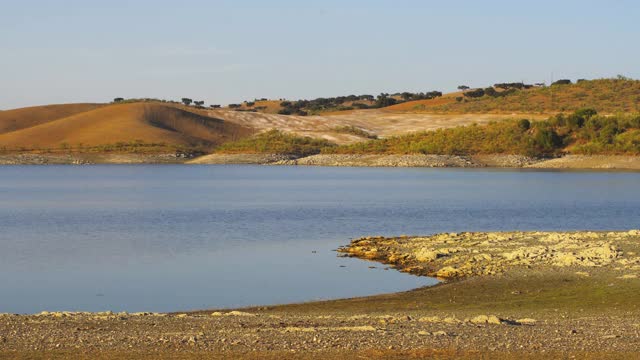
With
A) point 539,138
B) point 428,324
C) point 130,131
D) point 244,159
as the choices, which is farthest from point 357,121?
point 428,324

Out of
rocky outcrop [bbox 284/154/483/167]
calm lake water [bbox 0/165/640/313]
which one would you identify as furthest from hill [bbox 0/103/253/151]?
calm lake water [bbox 0/165/640/313]

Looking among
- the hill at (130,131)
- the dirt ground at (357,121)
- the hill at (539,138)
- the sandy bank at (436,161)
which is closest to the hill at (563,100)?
the dirt ground at (357,121)

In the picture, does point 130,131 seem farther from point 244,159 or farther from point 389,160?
point 389,160

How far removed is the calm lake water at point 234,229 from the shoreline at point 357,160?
31.7 meters

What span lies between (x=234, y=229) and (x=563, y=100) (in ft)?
438

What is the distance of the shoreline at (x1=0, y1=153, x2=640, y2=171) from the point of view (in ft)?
388

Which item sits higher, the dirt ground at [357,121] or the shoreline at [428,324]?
the dirt ground at [357,121]

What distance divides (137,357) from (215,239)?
26503 mm

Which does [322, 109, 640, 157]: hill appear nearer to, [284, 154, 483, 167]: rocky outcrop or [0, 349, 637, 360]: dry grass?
[284, 154, 483, 167]: rocky outcrop

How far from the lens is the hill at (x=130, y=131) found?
167 meters

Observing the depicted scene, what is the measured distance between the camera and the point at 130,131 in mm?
173000

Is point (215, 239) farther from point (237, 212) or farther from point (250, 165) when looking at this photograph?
point (250, 165)

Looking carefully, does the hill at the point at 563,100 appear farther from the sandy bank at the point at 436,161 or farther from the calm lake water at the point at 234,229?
the calm lake water at the point at 234,229

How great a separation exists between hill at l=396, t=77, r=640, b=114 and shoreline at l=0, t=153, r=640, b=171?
33648 mm
